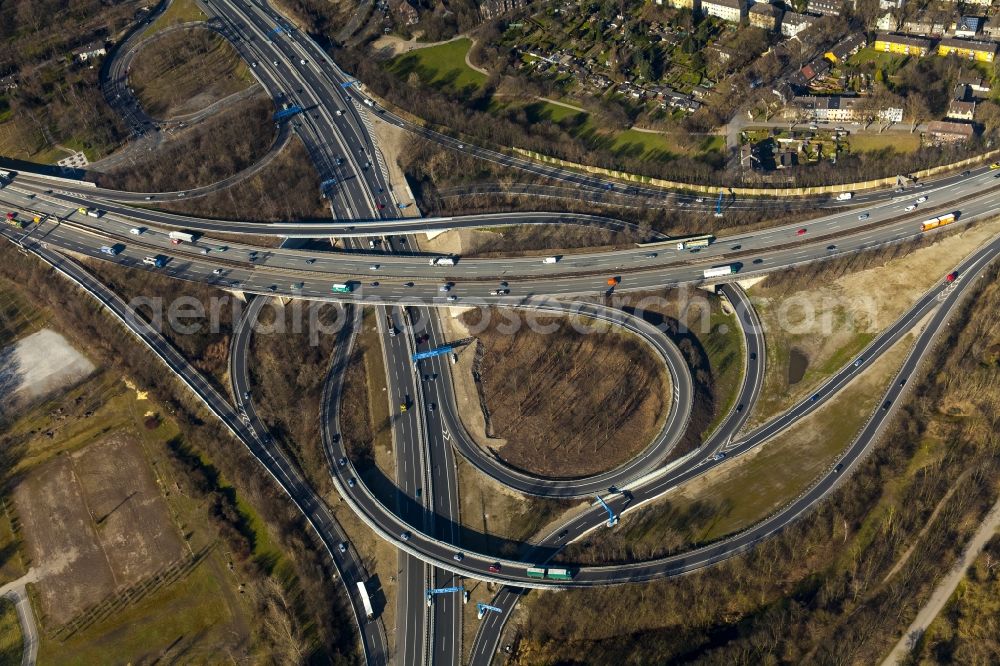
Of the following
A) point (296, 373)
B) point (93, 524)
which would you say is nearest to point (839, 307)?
point (296, 373)

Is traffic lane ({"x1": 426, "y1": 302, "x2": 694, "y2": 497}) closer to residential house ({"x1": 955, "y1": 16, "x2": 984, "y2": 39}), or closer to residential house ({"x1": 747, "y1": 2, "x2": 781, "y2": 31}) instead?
residential house ({"x1": 747, "y1": 2, "x2": 781, "y2": 31})

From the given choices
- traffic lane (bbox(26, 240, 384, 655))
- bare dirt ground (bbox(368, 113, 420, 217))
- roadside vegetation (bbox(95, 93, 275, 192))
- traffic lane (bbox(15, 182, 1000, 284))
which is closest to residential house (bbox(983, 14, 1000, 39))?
traffic lane (bbox(15, 182, 1000, 284))

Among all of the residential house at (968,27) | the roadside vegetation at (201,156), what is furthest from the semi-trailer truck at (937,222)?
the roadside vegetation at (201,156)

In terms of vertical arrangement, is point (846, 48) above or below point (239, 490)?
above

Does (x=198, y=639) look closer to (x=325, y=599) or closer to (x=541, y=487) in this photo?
(x=325, y=599)

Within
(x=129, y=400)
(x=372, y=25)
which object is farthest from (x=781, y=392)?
(x=372, y=25)

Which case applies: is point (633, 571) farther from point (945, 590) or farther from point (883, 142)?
point (883, 142)
